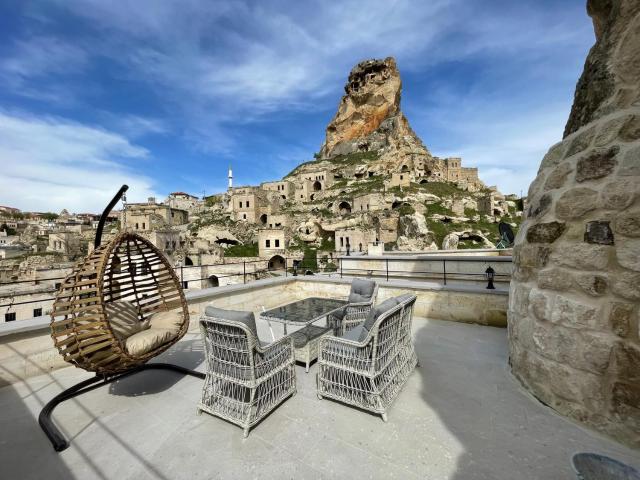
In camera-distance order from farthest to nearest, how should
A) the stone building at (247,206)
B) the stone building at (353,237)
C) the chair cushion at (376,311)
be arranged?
1. the stone building at (247,206)
2. the stone building at (353,237)
3. the chair cushion at (376,311)

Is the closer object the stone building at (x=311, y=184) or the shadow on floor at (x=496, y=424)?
the shadow on floor at (x=496, y=424)

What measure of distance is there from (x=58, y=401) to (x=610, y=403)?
525 cm

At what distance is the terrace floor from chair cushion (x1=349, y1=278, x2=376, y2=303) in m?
1.53

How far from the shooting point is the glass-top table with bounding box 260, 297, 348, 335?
366cm

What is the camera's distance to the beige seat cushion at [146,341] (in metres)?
2.80

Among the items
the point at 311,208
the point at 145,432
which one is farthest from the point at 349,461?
the point at 311,208

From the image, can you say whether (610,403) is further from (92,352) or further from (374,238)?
(374,238)

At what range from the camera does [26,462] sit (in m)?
2.13

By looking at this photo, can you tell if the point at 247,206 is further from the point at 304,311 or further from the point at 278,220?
the point at 304,311

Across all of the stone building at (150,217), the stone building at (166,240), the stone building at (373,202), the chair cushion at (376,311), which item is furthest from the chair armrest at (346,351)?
the stone building at (150,217)

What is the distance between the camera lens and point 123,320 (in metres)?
3.35

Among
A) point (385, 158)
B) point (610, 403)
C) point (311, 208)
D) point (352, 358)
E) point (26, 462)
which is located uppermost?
point (385, 158)

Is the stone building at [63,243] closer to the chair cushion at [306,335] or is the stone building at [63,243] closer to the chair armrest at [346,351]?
the chair cushion at [306,335]

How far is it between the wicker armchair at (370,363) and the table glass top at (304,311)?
0.85m
